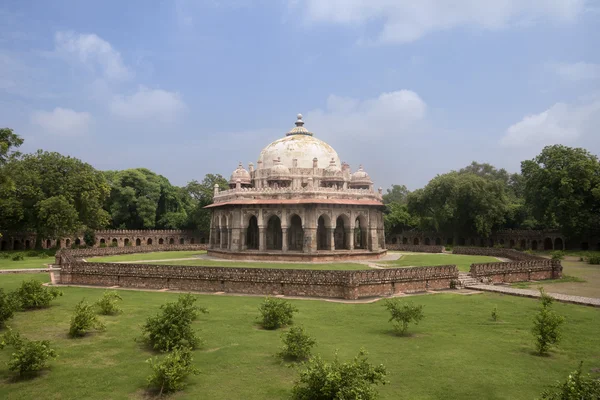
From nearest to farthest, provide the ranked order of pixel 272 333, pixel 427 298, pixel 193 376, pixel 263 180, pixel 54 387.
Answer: pixel 54 387 < pixel 193 376 < pixel 272 333 < pixel 427 298 < pixel 263 180

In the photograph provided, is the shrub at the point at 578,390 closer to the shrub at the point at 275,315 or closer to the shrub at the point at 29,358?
the shrub at the point at 275,315

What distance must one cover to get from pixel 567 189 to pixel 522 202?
18.6 metres

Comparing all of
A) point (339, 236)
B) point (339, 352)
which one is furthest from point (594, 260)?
point (339, 352)

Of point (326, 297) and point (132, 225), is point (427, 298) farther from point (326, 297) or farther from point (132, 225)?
point (132, 225)

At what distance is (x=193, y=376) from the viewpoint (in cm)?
1027

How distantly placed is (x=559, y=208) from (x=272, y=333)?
130 ft

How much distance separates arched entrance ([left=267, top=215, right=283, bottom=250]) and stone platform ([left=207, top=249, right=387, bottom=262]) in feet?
18.4

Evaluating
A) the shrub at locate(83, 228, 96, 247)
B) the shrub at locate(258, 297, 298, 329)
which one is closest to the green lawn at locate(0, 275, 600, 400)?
the shrub at locate(258, 297, 298, 329)

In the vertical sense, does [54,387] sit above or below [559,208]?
below

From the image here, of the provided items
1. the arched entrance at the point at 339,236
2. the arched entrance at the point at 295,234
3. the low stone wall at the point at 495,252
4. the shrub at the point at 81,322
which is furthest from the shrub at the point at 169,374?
the arched entrance at the point at 339,236

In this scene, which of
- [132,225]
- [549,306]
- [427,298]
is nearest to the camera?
[549,306]

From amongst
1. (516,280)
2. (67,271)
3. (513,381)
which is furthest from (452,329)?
(67,271)

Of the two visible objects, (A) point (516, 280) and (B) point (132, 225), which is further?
(B) point (132, 225)

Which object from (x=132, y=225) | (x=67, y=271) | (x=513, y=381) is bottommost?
(x=513, y=381)
